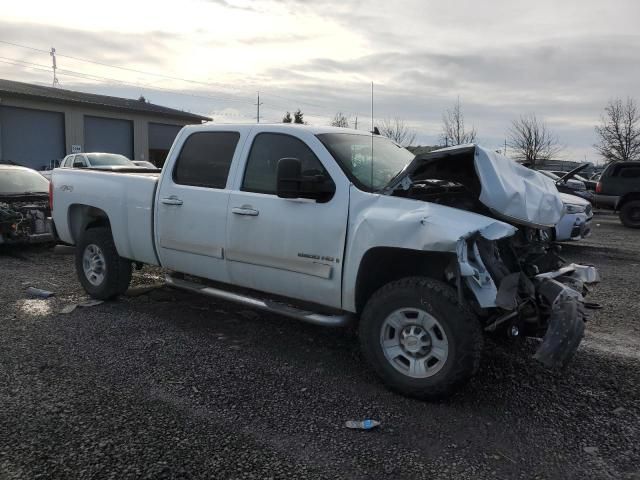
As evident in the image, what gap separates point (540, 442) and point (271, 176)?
2906 millimetres

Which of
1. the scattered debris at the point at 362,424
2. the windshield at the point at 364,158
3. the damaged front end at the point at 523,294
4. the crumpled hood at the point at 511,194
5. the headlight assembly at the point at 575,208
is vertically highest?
the windshield at the point at 364,158

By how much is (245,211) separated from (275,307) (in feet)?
2.83

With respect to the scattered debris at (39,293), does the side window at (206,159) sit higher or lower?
higher

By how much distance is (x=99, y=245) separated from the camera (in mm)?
6312

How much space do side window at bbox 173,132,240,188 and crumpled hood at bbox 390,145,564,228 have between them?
1.79 metres

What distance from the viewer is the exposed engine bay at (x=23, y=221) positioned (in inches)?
350

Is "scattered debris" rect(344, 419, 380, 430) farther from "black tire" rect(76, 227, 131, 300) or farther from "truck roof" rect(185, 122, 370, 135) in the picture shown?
"black tire" rect(76, 227, 131, 300)

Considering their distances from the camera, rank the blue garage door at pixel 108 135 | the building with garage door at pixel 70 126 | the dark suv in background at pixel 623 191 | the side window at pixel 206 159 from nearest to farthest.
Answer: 1. the side window at pixel 206 159
2. the dark suv in background at pixel 623 191
3. the building with garage door at pixel 70 126
4. the blue garage door at pixel 108 135

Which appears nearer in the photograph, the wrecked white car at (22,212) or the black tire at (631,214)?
the wrecked white car at (22,212)

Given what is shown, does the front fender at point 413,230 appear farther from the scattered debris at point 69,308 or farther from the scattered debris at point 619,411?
the scattered debris at point 69,308

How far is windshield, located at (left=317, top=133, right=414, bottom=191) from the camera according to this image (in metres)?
4.52

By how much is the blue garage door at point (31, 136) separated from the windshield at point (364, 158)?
92.8 feet

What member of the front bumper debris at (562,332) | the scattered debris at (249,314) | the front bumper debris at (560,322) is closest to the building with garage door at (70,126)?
the scattered debris at (249,314)

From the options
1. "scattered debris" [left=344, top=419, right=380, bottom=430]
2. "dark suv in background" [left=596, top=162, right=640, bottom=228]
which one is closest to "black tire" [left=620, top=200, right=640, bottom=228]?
"dark suv in background" [left=596, top=162, right=640, bottom=228]
